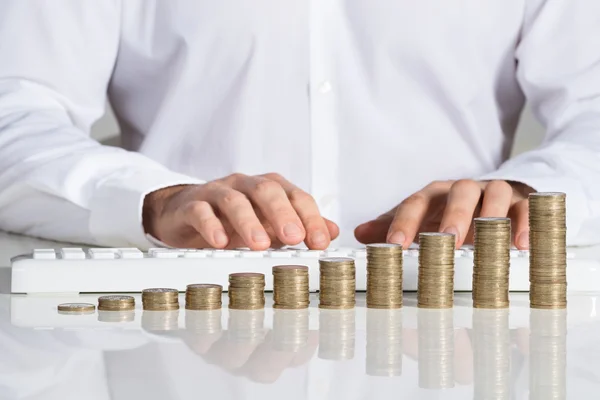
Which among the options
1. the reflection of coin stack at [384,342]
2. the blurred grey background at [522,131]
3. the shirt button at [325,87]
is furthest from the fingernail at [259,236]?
the blurred grey background at [522,131]

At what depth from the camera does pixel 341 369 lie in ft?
2.20

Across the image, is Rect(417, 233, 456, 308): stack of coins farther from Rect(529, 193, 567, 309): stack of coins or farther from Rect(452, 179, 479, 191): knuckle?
Rect(452, 179, 479, 191): knuckle

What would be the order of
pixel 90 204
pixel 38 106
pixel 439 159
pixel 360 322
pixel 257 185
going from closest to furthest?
pixel 360 322
pixel 257 185
pixel 90 204
pixel 38 106
pixel 439 159

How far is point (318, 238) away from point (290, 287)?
24 cm

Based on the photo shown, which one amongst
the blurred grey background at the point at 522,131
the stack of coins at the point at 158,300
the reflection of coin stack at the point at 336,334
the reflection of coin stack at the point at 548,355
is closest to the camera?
the reflection of coin stack at the point at 548,355

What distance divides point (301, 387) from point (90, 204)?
100 cm

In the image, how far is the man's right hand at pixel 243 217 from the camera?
3.90ft

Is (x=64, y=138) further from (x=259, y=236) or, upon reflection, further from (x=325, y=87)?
(x=259, y=236)

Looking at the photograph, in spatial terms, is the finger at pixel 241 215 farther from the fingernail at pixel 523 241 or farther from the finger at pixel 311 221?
the fingernail at pixel 523 241

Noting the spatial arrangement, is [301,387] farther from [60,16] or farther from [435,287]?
[60,16]

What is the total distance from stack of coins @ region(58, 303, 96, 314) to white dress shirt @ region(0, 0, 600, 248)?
98 centimetres

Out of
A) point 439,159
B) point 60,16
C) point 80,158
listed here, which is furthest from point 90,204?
point 439,159

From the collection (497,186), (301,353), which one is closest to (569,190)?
(497,186)

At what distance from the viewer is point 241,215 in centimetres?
121
